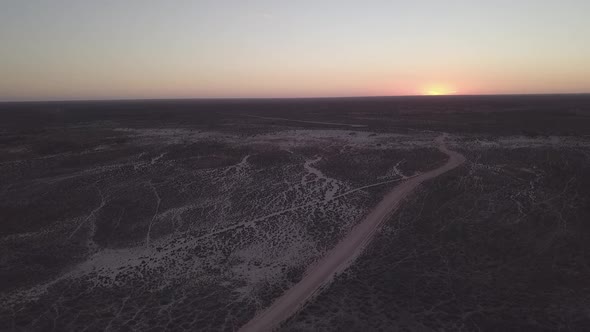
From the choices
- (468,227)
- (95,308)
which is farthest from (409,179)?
(95,308)

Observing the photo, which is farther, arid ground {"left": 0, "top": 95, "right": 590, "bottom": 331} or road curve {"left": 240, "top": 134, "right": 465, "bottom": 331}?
arid ground {"left": 0, "top": 95, "right": 590, "bottom": 331}

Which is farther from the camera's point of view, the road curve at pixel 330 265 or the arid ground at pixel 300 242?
the arid ground at pixel 300 242

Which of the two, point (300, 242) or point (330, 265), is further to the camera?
point (300, 242)

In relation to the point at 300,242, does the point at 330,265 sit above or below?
below
